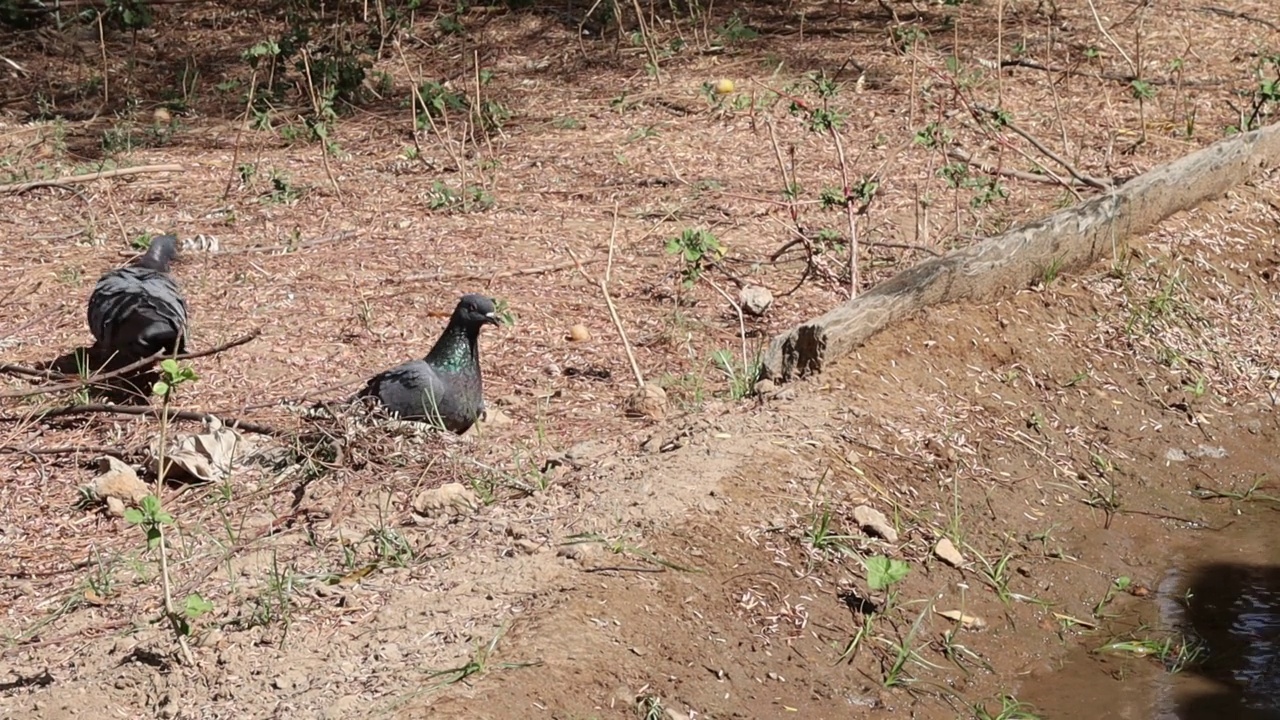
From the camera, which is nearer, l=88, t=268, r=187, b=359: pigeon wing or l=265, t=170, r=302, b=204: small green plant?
l=88, t=268, r=187, b=359: pigeon wing

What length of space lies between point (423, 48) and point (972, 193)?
4940 mm

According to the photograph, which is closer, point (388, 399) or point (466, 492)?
point (466, 492)

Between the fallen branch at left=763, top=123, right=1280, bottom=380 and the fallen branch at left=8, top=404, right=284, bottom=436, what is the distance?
1.79m

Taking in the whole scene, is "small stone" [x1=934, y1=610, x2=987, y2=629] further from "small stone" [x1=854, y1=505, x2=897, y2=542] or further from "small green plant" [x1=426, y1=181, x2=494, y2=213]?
"small green plant" [x1=426, y1=181, x2=494, y2=213]

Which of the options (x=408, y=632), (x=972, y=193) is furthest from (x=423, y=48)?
(x=408, y=632)

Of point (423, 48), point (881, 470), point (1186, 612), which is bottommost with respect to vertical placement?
point (1186, 612)

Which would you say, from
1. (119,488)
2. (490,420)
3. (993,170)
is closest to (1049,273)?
(993,170)

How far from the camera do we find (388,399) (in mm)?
4797

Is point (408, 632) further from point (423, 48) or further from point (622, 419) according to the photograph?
point (423, 48)

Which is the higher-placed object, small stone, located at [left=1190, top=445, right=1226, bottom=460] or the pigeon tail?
the pigeon tail

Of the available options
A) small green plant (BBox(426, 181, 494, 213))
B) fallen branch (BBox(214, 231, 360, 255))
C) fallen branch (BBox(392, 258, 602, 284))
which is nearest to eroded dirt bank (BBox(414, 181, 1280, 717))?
fallen branch (BBox(392, 258, 602, 284))

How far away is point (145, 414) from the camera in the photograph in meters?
5.07

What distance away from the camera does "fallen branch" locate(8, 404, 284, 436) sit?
485cm

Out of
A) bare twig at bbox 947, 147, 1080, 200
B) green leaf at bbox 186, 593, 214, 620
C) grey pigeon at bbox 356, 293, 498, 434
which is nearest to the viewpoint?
green leaf at bbox 186, 593, 214, 620
